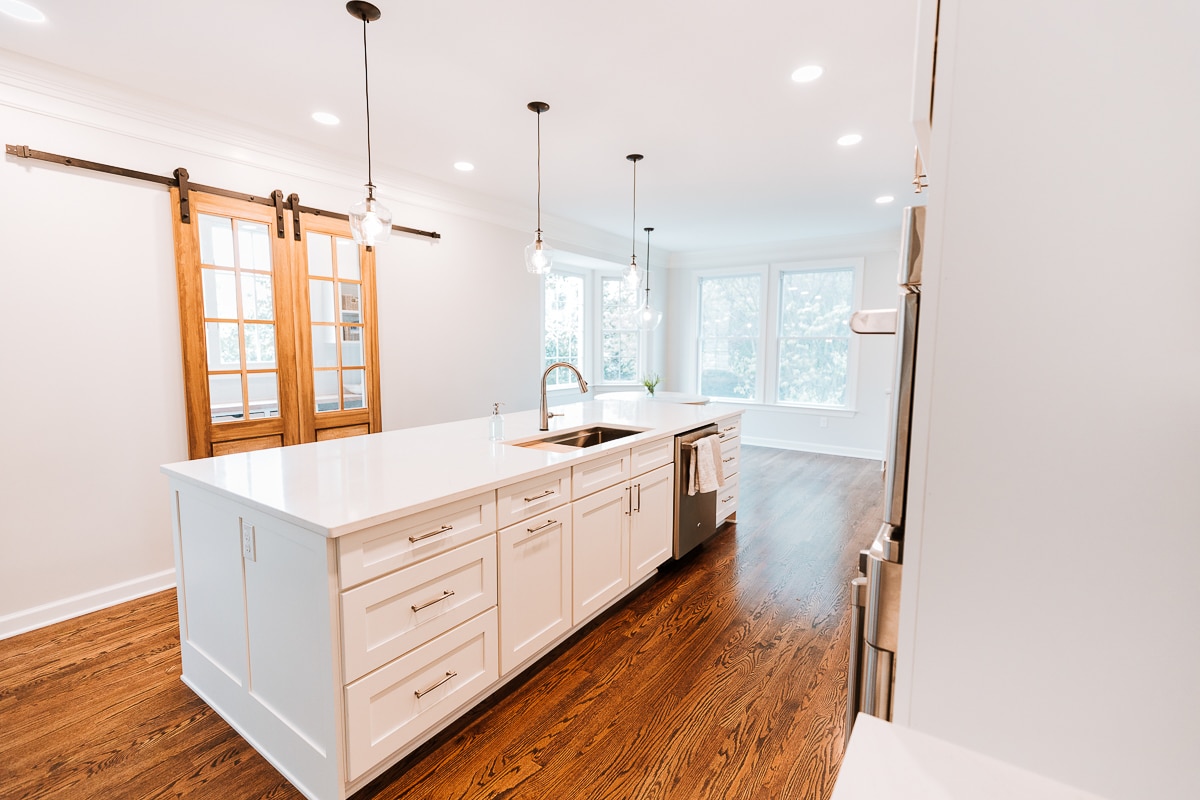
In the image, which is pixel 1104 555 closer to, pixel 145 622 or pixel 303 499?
pixel 303 499

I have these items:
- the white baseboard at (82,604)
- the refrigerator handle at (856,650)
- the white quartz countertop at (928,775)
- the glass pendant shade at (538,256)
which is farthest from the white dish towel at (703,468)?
the white baseboard at (82,604)

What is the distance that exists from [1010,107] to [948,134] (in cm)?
5

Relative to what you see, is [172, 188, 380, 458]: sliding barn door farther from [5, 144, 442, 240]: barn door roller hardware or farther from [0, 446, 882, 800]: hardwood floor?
[0, 446, 882, 800]: hardwood floor

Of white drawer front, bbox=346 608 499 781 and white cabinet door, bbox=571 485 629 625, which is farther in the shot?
white cabinet door, bbox=571 485 629 625

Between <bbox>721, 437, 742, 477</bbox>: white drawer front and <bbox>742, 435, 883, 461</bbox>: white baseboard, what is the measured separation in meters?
3.26

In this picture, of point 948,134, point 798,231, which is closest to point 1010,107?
point 948,134

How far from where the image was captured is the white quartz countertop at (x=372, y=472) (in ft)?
4.91

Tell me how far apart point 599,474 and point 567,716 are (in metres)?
0.95

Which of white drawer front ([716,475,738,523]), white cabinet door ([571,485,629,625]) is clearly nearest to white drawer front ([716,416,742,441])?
white drawer front ([716,475,738,523])

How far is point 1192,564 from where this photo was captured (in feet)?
1.55

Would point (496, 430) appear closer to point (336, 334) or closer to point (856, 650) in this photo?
point (336, 334)

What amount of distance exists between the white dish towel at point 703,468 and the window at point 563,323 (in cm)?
359

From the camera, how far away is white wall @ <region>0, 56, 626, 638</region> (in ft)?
8.13

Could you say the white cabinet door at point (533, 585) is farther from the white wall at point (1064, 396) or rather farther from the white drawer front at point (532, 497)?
the white wall at point (1064, 396)
